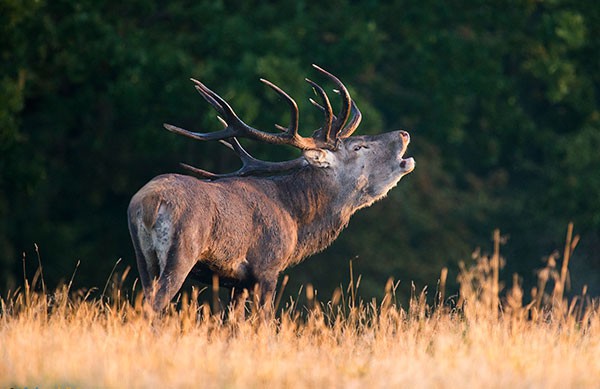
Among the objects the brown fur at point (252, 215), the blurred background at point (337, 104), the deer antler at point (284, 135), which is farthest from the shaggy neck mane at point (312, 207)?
the blurred background at point (337, 104)

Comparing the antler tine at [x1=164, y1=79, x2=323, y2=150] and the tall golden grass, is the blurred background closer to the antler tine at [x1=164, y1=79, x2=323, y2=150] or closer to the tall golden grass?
→ the antler tine at [x1=164, y1=79, x2=323, y2=150]

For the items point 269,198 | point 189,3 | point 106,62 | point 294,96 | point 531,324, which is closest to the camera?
point 531,324

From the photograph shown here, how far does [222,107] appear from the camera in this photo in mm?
10203

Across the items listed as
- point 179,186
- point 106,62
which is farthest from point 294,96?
point 179,186

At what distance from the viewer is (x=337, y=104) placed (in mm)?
18172

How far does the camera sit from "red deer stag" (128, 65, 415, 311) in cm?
873

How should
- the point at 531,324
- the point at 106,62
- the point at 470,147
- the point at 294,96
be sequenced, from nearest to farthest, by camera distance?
the point at 531,324 < the point at 294,96 < the point at 106,62 < the point at 470,147

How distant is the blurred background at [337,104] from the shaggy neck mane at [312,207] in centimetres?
743

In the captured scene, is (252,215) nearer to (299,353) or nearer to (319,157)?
(319,157)

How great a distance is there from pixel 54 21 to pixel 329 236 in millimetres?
10586

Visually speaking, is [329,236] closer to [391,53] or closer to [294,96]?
[294,96]

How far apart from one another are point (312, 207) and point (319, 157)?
438mm

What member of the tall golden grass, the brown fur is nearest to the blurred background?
the brown fur

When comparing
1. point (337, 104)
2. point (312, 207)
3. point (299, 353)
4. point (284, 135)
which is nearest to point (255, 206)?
point (312, 207)
